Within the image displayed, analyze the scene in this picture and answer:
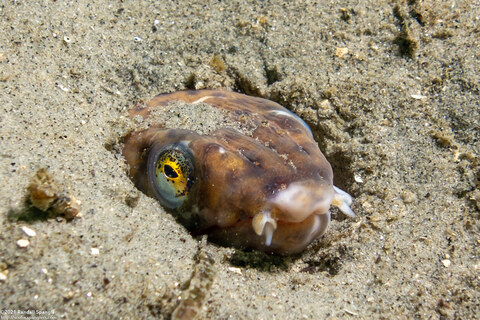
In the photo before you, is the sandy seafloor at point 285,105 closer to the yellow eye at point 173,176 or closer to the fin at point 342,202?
the yellow eye at point 173,176

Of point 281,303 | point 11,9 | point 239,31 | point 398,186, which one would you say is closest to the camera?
point 281,303

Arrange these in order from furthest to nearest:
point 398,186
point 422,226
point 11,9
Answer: point 11,9, point 398,186, point 422,226

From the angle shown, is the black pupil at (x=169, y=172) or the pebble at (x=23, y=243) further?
the black pupil at (x=169, y=172)

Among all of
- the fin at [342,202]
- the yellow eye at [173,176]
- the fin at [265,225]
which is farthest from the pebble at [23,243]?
the fin at [342,202]

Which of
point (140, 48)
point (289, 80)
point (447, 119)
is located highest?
point (140, 48)

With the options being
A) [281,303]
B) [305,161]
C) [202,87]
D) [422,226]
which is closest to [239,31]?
[202,87]

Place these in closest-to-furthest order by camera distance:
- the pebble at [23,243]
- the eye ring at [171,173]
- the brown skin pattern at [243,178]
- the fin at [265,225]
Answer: the pebble at [23,243]
the fin at [265,225]
the brown skin pattern at [243,178]
the eye ring at [171,173]

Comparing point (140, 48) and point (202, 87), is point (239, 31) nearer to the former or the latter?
point (202, 87)
